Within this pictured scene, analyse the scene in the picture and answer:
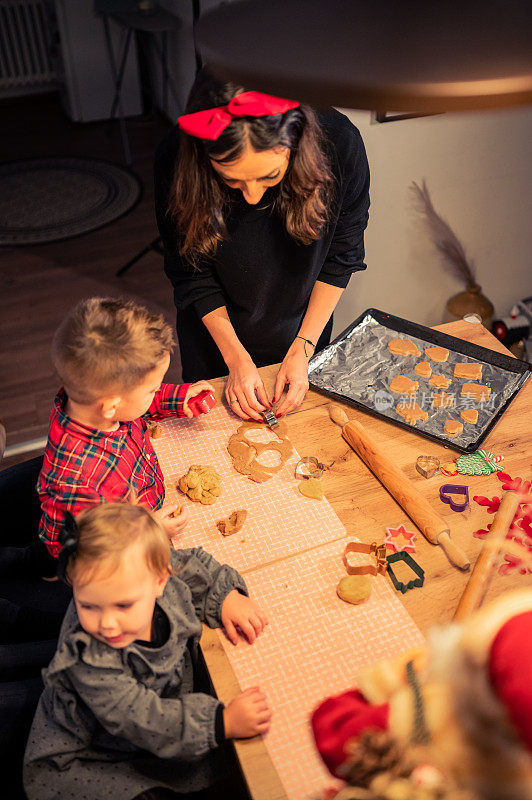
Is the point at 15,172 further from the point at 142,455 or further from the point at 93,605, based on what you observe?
the point at 93,605

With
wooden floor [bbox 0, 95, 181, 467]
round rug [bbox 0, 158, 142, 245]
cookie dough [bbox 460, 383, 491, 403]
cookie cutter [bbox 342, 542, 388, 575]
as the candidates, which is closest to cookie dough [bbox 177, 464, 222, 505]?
cookie cutter [bbox 342, 542, 388, 575]

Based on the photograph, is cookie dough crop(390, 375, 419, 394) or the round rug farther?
the round rug

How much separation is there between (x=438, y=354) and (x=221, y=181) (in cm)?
71

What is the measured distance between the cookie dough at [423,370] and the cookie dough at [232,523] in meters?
0.62

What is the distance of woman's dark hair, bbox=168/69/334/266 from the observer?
1331 millimetres

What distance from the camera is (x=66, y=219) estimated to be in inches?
182

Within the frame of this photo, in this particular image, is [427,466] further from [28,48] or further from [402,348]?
[28,48]

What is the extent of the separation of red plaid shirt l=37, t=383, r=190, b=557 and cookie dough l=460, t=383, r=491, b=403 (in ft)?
Answer: 2.52

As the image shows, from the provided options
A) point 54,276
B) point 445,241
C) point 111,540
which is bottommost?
point 54,276

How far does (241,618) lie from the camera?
3.97 ft

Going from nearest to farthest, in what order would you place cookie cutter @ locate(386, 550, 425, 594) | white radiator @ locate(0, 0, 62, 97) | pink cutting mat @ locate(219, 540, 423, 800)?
pink cutting mat @ locate(219, 540, 423, 800), cookie cutter @ locate(386, 550, 425, 594), white radiator @ locate(0, 0, 62, 97)

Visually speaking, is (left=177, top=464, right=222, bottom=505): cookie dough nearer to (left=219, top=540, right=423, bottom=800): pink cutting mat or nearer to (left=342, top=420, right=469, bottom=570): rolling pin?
(left=219, top=540, right=423, bottom=800): pink cutting mat

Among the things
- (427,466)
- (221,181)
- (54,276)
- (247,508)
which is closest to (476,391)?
(427,466)

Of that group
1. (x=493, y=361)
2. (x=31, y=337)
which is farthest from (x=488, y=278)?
(x=31, y=337)
